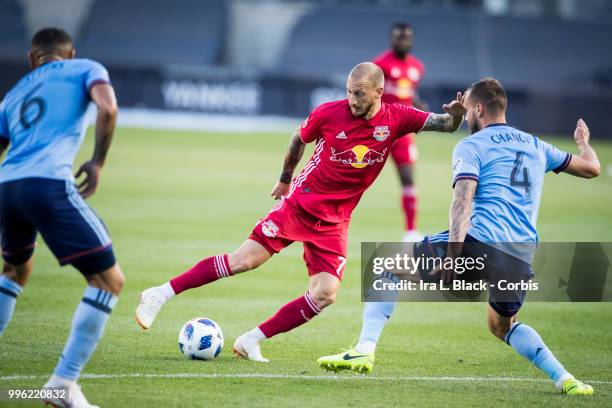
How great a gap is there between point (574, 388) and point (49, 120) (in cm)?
398

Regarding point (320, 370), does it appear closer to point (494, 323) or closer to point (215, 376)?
point (215, 376)

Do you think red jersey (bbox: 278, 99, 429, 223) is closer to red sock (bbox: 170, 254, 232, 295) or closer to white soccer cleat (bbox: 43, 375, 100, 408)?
red sock (bbox: 170, 254, 232, 295)

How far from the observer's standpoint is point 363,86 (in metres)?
7.44

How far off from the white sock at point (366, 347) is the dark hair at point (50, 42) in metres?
2.92

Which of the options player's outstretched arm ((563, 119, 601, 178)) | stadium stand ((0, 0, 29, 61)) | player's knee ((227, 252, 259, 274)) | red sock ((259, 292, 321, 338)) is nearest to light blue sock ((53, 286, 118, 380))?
player's knee ((227, 252, 259, 274))

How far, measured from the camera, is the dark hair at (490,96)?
685 centimetres

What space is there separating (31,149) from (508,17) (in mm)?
35020

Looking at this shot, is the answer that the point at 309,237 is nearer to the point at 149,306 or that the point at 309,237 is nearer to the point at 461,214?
the point at 149,306

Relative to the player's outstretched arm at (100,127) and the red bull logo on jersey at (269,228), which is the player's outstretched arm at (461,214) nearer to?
the red bull logo on jersey at (269,228)

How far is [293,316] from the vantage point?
303 inches

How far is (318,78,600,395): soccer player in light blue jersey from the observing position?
264 inches

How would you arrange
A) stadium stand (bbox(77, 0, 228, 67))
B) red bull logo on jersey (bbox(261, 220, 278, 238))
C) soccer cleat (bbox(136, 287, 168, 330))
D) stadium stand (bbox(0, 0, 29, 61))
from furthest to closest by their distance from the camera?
1. stadium stand (bbox(77, 0, 228, 67))
2. stadium stand (bbox(0, 0, 29, 61))
3. red bull logo on jersey (bbox(261, 220, 278, 238))
4. soccer cleat (bbox(136, 287, 168, 330))

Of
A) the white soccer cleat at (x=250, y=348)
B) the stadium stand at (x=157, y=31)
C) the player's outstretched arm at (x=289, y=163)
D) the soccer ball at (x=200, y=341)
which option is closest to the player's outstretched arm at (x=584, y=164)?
the player's outstretched arm at (x=289, y=163)

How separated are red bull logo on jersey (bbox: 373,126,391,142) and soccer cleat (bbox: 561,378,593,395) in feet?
7.44
